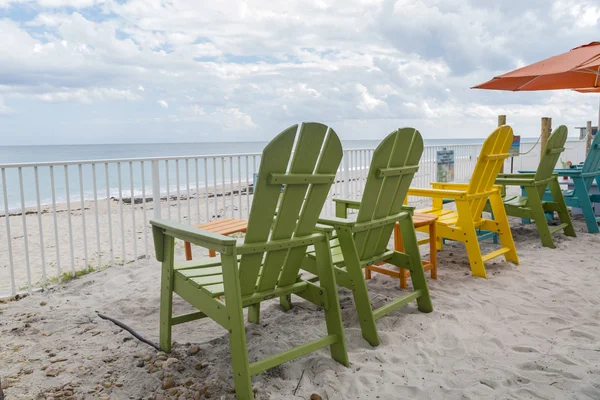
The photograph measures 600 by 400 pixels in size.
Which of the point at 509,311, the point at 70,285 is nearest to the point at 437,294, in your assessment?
the point at 509,311

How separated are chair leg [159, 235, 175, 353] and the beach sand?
9 cm

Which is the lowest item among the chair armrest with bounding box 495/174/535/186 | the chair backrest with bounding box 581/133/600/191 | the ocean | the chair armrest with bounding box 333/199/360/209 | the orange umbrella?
the ocean

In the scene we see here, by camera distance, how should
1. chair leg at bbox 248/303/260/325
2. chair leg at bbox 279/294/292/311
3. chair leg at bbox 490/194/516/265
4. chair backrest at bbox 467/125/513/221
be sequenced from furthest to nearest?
chair leg at bbox 490/194/516/265, chair backrest at bbox 467/125/513/221, chair leg at bbox 279/294/292/311, chair leg at bbox 248/303/260/325

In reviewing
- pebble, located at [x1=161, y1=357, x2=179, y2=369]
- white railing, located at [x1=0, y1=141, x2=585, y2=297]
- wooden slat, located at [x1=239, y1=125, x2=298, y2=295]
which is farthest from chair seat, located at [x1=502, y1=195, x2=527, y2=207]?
pebble, located at [x1=161, y1=357, x2=179, y2=369]

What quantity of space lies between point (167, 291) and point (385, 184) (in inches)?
54.5

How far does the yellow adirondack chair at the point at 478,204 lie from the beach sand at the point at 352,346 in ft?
0.91

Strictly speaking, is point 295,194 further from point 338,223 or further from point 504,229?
point 504,229

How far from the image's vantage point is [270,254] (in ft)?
6.49

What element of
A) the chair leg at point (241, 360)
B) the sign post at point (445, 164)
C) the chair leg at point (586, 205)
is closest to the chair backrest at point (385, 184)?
the chair leg at point (241, 360)

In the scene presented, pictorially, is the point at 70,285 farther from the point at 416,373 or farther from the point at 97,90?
the point at 97,90

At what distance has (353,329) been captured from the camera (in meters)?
2.52

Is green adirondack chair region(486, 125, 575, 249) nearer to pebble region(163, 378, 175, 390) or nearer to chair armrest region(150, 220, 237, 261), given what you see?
chair armrest region(150, 220, 237, 261)

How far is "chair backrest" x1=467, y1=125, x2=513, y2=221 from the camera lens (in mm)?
3575

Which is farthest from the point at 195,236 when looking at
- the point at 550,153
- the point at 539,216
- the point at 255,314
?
the point at 550,153
